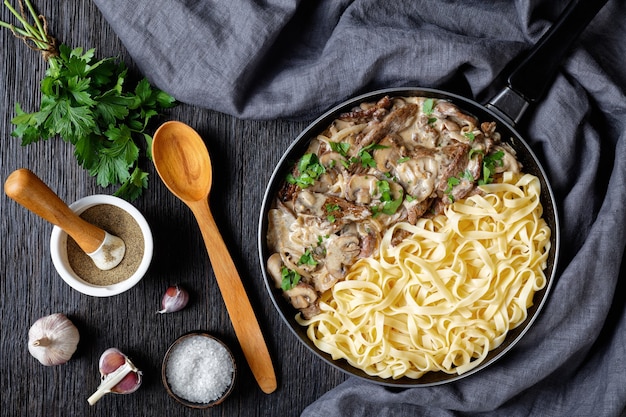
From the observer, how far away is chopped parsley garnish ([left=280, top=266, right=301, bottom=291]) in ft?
11.1

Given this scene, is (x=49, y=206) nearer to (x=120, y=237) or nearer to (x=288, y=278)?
(x=120, y=237)

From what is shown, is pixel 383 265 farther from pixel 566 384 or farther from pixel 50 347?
pixel 50 347

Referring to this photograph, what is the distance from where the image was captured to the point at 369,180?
330cm

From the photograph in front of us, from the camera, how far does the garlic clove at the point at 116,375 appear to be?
3.55 metres

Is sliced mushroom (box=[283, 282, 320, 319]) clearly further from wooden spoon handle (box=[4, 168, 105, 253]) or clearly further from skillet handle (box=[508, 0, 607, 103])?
skillet handle (box=[508, 0, 607, 103])

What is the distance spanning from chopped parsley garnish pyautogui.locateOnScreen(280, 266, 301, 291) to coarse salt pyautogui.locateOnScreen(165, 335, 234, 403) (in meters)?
0.64

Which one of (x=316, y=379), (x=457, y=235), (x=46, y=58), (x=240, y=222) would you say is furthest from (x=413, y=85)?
(x=46, y=58)

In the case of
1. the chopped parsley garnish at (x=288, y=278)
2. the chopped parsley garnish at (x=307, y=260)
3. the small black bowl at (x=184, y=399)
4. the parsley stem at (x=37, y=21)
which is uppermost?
the parsley stem at (x=37, y=21)

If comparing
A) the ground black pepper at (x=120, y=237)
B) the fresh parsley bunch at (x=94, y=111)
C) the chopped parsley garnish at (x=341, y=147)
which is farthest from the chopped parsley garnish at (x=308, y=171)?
the ground black pepper at (x=120, y=237)

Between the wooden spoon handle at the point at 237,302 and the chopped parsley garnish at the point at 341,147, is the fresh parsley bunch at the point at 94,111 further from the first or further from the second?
the chopped parsley garnish at the point at 341,147

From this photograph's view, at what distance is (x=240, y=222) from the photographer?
3744 mm

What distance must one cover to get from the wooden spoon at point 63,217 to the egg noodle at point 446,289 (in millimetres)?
1309

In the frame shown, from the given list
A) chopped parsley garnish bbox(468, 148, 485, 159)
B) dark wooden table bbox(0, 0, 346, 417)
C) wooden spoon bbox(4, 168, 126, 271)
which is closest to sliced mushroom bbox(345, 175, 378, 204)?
chopped parsley garnish bbox(468, 148, 485, 159)

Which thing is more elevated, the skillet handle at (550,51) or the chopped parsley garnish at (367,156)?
the skillet handle at (550,51)
